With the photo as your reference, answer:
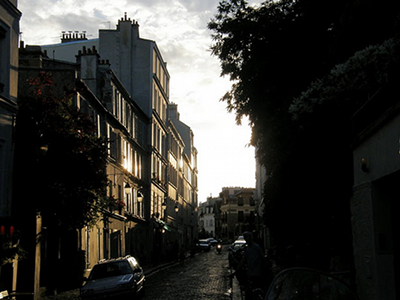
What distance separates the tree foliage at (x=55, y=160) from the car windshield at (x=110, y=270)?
2183 millimetres

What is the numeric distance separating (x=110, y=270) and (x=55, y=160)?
3.98 metres

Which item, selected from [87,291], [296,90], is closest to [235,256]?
[87,291]

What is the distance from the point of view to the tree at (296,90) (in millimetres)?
14234

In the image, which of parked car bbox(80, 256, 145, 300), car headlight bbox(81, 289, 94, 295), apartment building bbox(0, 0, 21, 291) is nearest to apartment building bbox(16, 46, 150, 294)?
apartment building bbox(0, 0, 21, 291)

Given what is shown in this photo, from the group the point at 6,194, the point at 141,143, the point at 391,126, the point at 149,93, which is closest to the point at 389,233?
the point at 391,126

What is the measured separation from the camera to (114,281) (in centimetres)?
1681

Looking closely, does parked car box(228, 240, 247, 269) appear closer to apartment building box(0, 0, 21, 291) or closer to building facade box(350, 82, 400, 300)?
apartment building box(0, 0, 21, 291)

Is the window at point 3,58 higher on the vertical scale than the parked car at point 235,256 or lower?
higher

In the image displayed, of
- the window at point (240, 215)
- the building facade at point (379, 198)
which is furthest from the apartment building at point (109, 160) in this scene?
the window at point (240, 215)

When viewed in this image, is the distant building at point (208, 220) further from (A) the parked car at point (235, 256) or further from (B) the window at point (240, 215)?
(A) the parked car at point (235, 256)

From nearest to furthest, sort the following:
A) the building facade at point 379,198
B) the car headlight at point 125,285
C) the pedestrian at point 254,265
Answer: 1. the building facade at point 379,198
2. the pedestrian at point 254,265
3. the car headlight at point 125,285

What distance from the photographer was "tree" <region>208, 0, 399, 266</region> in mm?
14234

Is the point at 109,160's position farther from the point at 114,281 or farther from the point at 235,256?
the point at 114,281

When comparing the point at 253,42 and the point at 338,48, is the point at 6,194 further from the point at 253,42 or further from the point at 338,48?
the point at 338,48
